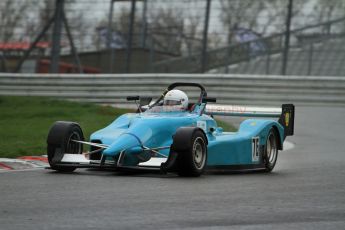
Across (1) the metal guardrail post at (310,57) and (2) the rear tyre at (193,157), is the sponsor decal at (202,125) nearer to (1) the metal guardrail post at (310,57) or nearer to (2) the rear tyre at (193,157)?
(2) the rear tyre at (193,157)

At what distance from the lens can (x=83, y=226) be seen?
695 centimetres

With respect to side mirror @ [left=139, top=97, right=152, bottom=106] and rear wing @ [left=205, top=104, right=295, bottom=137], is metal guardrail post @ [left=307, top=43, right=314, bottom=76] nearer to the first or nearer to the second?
rear wing @ [left=205, top=104, right=295, bottom=137]

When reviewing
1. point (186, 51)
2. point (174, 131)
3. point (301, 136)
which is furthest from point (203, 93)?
point (186, 51)

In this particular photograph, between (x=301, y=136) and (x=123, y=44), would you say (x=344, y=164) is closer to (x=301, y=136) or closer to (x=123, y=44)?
(x=301, y=136)

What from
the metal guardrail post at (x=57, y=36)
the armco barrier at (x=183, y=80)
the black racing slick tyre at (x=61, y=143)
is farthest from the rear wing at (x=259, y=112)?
the metal guardrail post at (x=57, y=36)

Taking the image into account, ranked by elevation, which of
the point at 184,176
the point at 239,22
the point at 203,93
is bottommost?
the point at 184,176

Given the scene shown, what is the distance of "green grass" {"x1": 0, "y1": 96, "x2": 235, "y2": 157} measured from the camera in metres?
14.3

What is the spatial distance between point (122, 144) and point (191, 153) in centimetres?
84

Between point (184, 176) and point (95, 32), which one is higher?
point (95, 32)

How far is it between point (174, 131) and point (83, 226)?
492cm

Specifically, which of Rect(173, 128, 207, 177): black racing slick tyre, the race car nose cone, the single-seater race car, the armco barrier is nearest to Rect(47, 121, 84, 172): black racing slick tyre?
the single-seater race car

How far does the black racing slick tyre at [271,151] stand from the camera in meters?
12.7

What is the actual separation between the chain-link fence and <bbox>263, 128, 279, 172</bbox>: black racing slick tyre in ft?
27.9

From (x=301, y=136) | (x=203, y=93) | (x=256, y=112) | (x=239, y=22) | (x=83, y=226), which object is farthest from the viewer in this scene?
(x=239, y=22)
